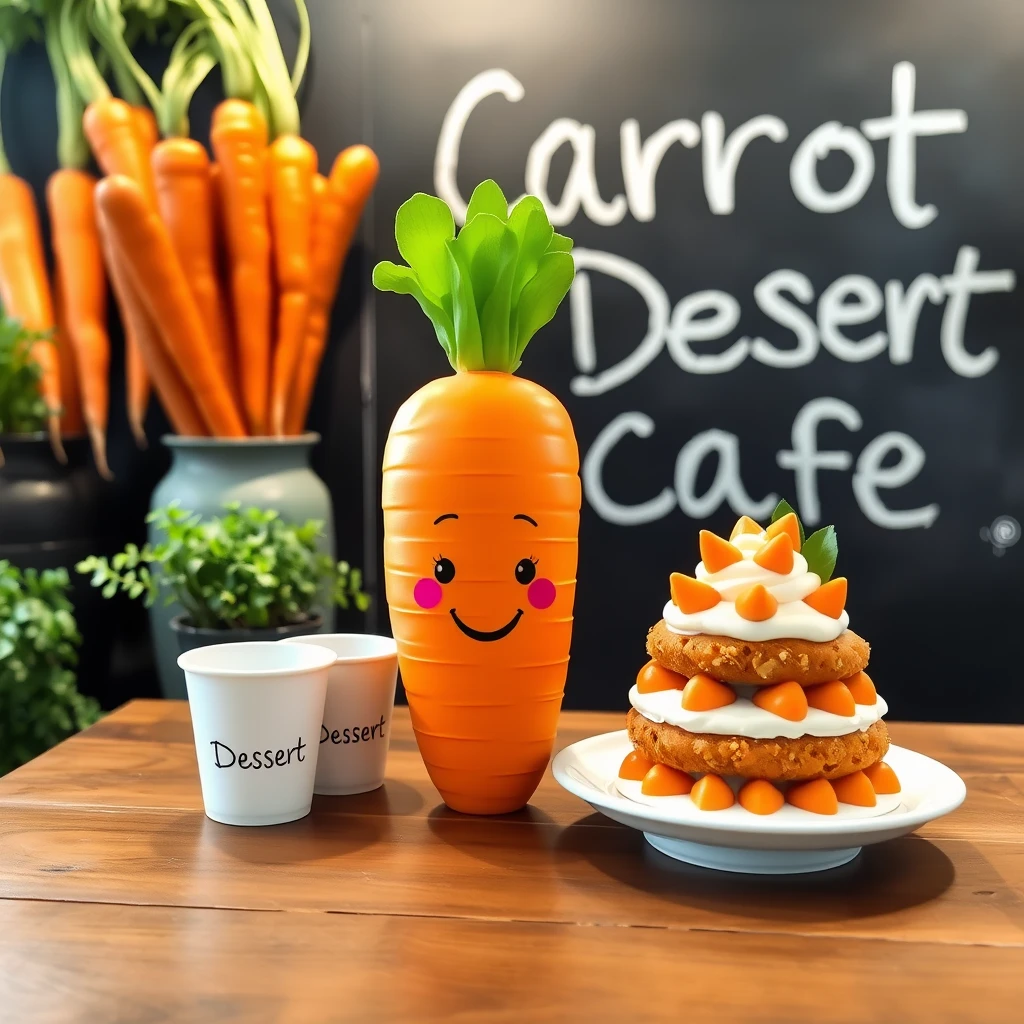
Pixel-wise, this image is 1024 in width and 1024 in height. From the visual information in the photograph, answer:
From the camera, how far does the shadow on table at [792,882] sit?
2.07 feet

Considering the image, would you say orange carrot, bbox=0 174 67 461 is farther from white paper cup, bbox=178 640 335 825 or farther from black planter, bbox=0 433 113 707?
white paper cup, bbox=178 640 335 825

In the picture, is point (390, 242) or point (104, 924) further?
point (390, 242)

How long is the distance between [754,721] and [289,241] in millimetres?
1344

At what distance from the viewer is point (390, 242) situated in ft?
6.35

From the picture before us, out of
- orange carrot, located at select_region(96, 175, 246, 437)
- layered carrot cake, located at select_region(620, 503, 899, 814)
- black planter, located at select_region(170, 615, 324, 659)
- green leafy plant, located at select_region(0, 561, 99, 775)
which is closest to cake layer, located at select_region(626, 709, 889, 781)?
layered carrot cake, located at select_region(620, 503, 899, 814)

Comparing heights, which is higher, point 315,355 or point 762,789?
point 315,355

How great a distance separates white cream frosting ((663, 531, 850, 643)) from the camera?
0.68 metres

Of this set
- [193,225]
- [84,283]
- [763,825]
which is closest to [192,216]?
[193,225]

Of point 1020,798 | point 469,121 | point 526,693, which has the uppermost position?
point 469,121

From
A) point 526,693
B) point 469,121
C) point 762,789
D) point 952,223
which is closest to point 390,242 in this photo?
point 469,121

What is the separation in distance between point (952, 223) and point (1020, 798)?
1304 millimetres

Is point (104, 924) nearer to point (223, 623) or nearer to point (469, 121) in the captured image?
point (223, 623)

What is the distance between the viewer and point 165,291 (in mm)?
1648

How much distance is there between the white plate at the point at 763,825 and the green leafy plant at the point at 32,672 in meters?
0.90
